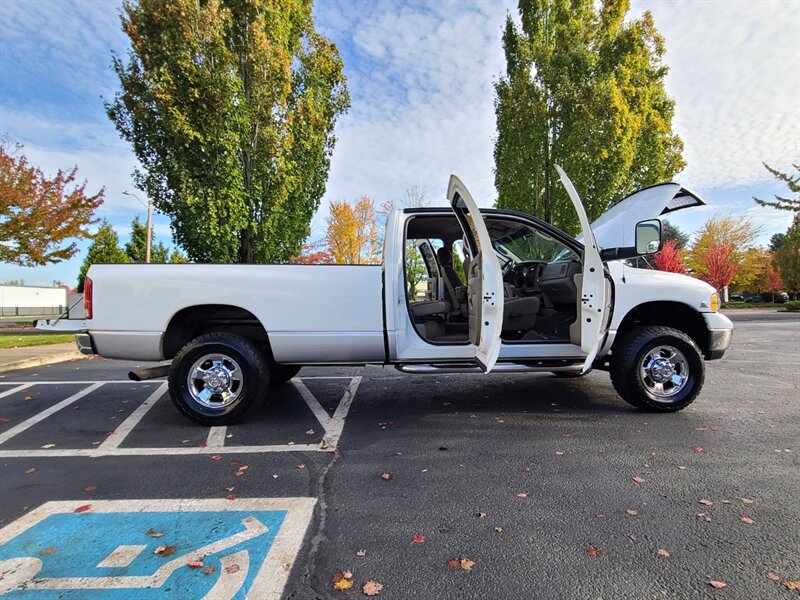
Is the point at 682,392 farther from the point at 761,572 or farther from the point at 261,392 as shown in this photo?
the point at 261,392

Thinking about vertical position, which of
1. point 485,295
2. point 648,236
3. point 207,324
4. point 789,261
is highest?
point 789,261

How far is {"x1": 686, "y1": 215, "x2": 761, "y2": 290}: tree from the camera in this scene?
3497 centimetres

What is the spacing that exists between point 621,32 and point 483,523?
61.6 feet

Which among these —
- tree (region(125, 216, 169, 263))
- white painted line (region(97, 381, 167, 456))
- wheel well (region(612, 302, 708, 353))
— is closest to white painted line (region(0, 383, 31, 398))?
white painted line (region(97, 381, 167, 456))

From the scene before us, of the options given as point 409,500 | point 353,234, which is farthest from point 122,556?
point 353,234

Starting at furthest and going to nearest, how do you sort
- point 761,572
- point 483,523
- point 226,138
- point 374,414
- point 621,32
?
1. point 621,32
2. point 226,138
3. point 374,414
4. point 483,523
5. point 761,572

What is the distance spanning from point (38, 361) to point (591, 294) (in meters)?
10.5

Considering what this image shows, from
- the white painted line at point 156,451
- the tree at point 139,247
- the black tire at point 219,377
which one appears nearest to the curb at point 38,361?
the white painted line at point 156,451

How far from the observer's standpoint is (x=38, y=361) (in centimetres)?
900

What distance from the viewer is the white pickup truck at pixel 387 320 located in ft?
13.8

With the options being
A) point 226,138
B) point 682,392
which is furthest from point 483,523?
point 226,138

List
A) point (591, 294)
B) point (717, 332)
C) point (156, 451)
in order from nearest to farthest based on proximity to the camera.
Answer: point (156, 451) < point (591, 294) < point (717, 332)

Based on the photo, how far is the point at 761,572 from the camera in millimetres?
2080

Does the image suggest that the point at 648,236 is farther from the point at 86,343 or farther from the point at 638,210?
the point at 86,343
